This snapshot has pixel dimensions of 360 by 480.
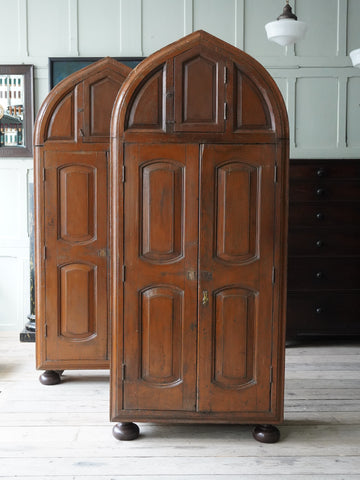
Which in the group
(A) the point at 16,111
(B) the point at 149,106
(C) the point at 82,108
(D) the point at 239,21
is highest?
(D) the point at 239,21

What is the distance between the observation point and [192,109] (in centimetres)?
322

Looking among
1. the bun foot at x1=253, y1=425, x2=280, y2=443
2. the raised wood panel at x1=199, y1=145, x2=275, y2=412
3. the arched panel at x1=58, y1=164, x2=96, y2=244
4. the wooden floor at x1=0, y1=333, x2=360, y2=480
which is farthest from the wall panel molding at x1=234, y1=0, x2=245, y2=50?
the bun foot at x1=253, y1=425, x2=280, y2=443

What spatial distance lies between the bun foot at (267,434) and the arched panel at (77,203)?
191 centimetres

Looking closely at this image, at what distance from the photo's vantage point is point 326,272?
5.39 m

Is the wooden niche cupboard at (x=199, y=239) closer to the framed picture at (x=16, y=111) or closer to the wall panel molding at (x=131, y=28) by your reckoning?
the wall panel molding at (x=131, y=28)

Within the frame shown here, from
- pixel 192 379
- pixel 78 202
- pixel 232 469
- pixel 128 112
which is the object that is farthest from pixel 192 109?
pixel 232 469

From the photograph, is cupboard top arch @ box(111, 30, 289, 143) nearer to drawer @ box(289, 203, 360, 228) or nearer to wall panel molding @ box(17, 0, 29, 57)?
drawer @ box(289, 203, 360, 228)

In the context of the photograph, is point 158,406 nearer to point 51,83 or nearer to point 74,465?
point 74,465

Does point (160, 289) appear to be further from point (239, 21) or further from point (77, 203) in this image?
point (239, 21)

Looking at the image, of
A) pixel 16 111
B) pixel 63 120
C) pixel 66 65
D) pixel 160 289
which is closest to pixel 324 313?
pixel 160 289

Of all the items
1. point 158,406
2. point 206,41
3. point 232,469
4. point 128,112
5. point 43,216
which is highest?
point 206,41

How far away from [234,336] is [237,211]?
764mm

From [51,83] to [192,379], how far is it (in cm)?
370

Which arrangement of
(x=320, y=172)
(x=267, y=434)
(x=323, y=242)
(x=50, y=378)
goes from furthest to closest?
(x=323, y=242)
(x=320, y=172)
(x=50, y=378)
(x=267, y=434)
